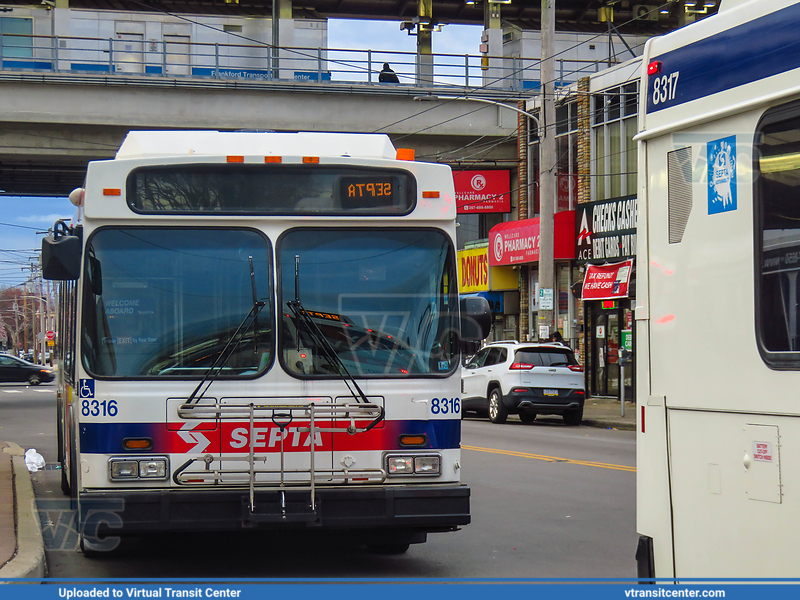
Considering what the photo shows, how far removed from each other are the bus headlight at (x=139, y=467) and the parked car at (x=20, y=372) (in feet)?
156

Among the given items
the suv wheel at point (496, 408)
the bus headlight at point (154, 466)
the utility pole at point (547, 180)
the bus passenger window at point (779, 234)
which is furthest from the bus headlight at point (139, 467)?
the utility pole at point (547, 180)

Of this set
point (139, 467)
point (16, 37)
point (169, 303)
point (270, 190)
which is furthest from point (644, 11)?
point (139, 467)

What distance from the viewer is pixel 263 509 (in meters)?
6.77

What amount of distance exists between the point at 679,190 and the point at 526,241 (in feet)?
89.3

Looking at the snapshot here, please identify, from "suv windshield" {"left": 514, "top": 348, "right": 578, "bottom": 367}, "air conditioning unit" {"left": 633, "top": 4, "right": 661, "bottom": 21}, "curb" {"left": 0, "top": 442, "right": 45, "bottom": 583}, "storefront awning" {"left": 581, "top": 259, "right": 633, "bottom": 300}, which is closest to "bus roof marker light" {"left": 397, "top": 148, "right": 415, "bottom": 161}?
"curb" {"left": 0, "top": 442, "right": 45, "bottom": 583}

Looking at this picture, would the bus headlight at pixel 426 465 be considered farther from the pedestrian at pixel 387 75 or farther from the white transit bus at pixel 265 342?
the pedestrian at pixel 387 75

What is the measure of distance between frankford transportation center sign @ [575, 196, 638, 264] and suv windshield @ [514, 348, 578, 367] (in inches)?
201

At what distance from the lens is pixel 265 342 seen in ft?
23.2

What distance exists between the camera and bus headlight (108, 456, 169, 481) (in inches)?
269

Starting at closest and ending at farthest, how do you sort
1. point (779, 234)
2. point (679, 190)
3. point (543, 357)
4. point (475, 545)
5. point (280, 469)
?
point (779, 234) < point (679, 190) < point (280, 469) < point (475, 545) < point (543, 357)

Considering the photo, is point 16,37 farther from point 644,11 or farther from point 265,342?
point 644,11

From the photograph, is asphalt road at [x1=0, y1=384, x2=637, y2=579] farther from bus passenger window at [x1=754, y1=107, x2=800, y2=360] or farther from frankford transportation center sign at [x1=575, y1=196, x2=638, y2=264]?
frankford transportation center sign at [x1=575, y1=196, x2=638, y2=264]

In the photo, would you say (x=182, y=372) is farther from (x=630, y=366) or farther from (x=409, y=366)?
(x=630, y=366)

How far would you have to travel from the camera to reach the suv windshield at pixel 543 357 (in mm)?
22844
